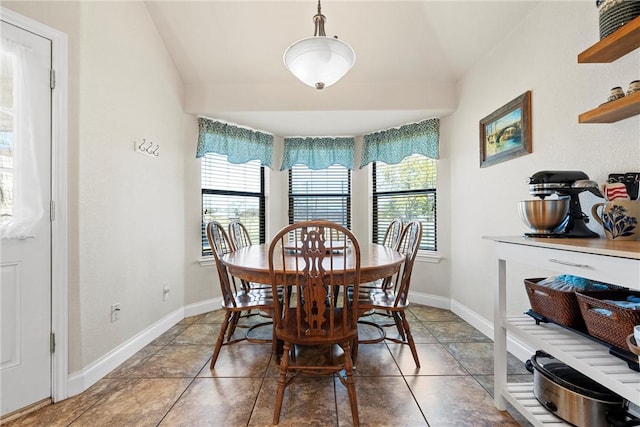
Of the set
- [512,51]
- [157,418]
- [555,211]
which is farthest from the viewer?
[512,51]

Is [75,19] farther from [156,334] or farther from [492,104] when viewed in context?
[492,104]

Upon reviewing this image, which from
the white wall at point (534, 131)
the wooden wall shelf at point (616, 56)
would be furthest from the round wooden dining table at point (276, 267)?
the wooden wall shelf at point (616, 56)

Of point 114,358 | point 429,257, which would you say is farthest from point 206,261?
point 429,257

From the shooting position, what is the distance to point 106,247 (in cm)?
197

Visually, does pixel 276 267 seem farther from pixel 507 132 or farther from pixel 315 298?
pixel 507 132

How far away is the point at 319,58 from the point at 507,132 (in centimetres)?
157

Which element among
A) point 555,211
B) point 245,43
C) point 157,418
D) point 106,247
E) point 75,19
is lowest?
point 157,418

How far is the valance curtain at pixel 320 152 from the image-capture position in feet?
12.9

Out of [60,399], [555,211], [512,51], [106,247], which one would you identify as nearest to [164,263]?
[106,247]

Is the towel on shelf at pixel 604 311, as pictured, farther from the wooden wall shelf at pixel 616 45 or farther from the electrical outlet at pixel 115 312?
the electrical outlet at pixel 115 312

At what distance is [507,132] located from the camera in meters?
2.26

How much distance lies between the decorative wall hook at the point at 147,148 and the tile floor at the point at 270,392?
1.58 m

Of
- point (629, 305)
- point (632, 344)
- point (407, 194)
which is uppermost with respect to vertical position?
point (407, 194)

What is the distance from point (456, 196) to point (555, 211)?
1.80 metres
